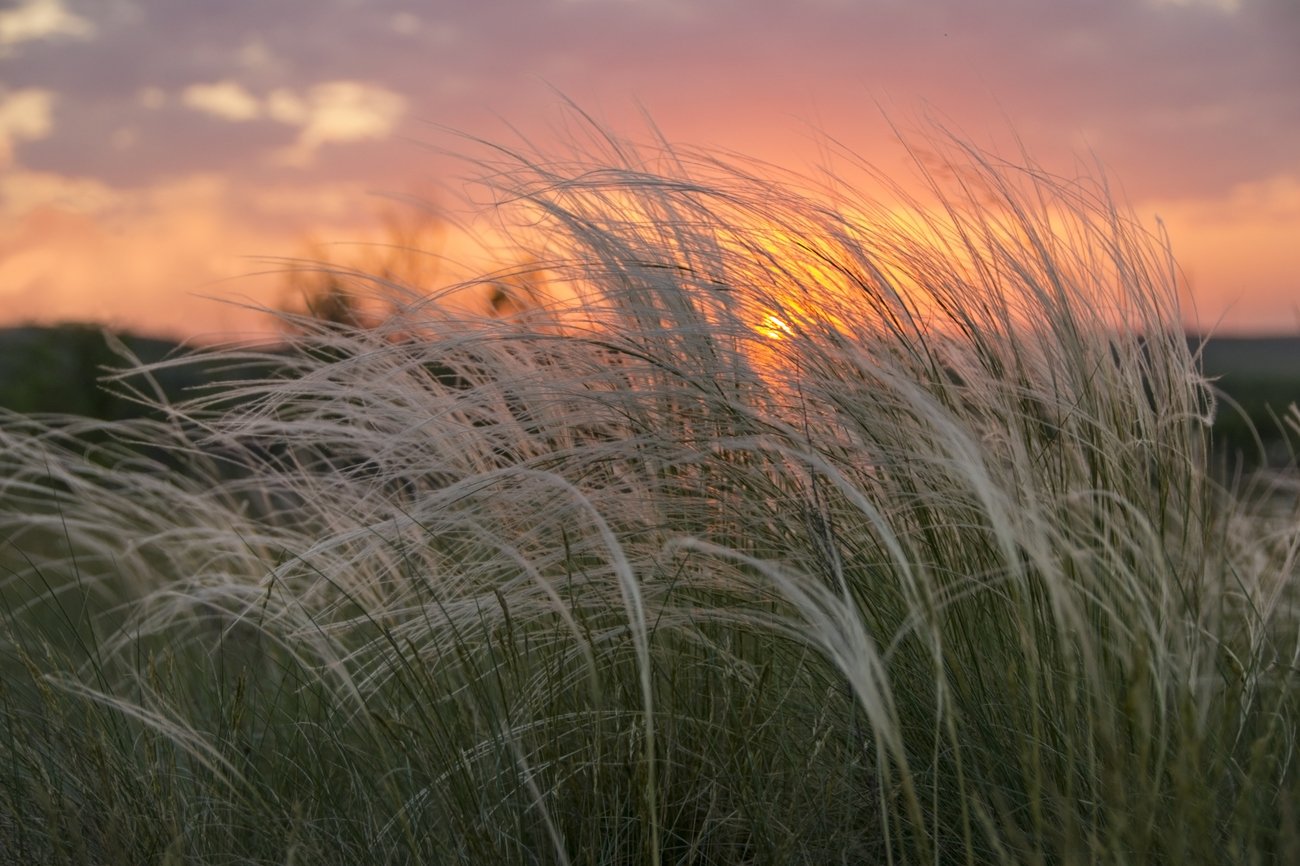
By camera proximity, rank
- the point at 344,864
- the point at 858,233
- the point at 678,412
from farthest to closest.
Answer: the point at 858,233
the point at 678,412
the point at 344,864

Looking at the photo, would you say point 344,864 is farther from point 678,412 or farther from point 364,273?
point 364,273

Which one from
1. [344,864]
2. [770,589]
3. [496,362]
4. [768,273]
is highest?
[768,273]

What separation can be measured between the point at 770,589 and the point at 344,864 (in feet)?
2.21

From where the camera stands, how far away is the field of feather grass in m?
1.34

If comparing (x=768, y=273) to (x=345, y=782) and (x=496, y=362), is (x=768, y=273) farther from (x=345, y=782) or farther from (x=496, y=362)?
(x=345, y=782)

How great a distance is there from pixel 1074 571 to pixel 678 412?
0.58 m

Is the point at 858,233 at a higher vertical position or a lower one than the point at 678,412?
higher

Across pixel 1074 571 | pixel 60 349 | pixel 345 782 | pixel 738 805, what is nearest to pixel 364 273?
pixel 345 782

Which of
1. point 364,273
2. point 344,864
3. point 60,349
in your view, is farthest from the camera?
point 60,349

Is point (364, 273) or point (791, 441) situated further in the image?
point (364, 273)

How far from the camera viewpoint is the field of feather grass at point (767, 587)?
1.34 metres

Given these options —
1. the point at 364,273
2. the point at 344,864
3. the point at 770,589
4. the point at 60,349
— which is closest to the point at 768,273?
the point at 770,589

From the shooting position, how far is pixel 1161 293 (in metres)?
1.78

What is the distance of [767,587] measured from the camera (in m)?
1.46
